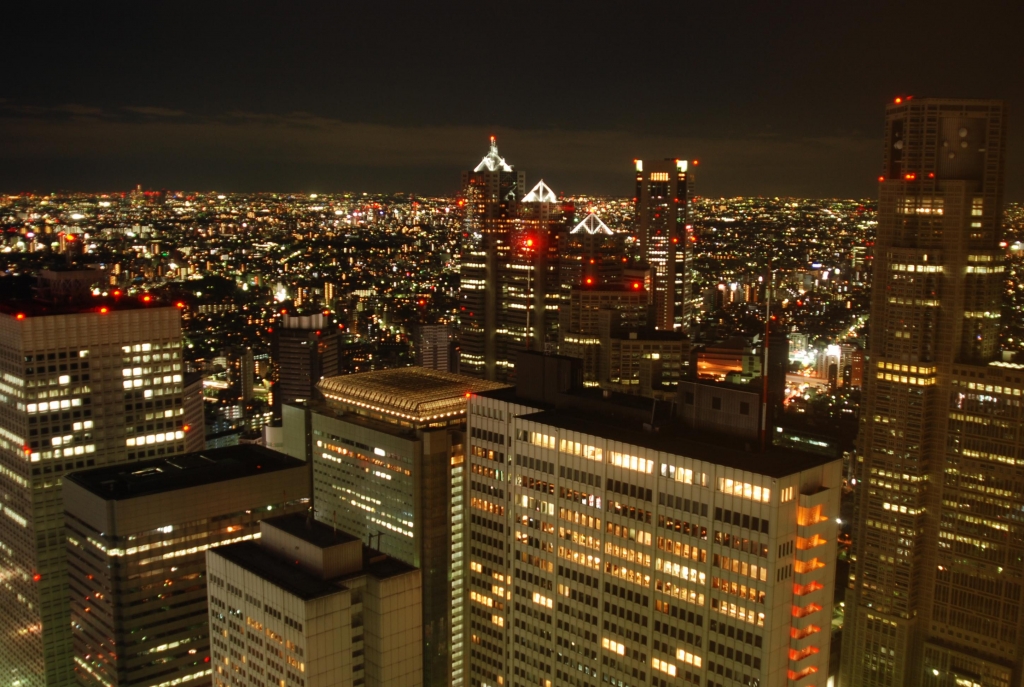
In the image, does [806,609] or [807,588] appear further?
[806,609]

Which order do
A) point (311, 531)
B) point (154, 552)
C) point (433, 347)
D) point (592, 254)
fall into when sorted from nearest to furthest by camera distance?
point (311, 531) < point (154, 552) < point (592, 254) < point (433, 347)

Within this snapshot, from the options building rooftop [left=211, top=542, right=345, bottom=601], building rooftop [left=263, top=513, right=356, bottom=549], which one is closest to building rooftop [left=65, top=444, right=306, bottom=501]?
building rooftop [left=211, top=542, right=345, bottom=601]

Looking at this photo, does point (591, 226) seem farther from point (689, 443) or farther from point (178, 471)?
point (689, 443)

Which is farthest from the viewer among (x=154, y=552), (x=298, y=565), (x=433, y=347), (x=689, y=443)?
(x=433, y=347)

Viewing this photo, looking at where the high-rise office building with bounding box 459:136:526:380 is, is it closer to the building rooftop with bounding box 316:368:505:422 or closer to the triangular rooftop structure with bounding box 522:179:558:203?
the triangular rooftop structure with bounding box 522:179:558:203

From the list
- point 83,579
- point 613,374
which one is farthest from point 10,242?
point 613,374

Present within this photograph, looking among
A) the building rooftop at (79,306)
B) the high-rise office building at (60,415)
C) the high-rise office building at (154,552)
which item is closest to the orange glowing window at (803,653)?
the high-rise office building at (154,552)

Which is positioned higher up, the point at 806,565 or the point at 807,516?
the point at 807,516

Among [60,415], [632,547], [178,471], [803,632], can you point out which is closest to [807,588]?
[803,632]
